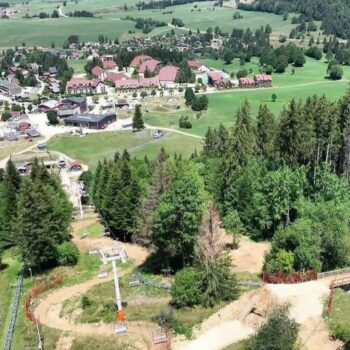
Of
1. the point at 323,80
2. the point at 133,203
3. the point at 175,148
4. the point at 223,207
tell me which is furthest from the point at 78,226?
the point at 323,80

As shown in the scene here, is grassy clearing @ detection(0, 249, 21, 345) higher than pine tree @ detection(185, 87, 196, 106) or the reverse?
the reverse

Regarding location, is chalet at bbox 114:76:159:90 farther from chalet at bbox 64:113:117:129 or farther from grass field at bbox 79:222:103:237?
grass field at bbox 79:222:103:237

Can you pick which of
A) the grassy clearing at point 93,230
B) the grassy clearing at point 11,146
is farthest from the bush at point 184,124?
the grassy clearing at point 93,230

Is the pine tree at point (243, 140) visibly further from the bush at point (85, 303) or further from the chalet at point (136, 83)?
the chalet at point (136, 83)

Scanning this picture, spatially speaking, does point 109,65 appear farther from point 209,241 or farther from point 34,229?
point 209,241

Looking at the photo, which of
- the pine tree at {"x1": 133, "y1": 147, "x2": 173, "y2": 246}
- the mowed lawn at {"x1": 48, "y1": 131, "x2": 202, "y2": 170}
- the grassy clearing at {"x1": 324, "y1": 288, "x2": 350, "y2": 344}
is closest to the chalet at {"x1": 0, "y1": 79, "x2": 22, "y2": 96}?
the mowed lawn at {"x1": 48, "y1": 131, "x2": 202, "y2": 170}

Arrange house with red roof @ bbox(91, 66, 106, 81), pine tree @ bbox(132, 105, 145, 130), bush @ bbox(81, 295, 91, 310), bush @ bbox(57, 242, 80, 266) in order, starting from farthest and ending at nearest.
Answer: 1. house with red roof @ bbox(91, 66, 106, 81)
2. pine tree @ bbox(132, 105, 145, 130)
3. bush @ bbox(57, 242, 80, 266)
4. bush @ bbox(81, 295, 91, 310)
